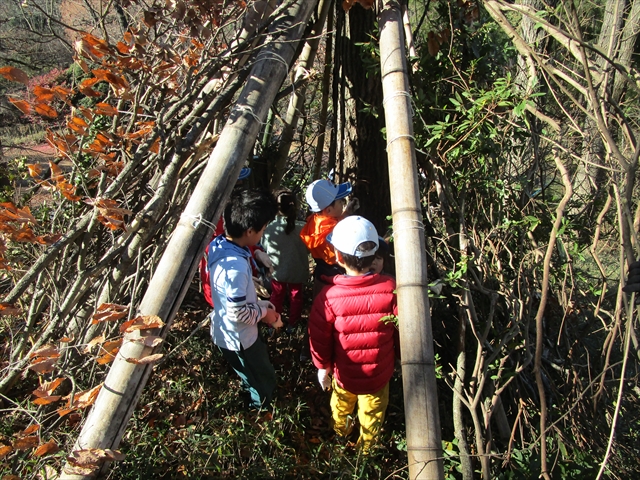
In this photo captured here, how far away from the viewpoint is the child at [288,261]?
3.41 metres

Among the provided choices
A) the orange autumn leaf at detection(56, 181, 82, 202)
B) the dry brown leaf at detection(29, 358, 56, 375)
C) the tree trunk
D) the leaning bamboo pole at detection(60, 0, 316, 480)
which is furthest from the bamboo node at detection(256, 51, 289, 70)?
the dry brown leaf at detection(29, 358, 56, 375)

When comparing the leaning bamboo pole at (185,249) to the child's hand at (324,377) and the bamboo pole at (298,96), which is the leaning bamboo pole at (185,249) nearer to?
the bamboo pole at (298,96)

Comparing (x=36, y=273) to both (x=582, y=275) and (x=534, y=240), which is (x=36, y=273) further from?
(x=582, y=275)

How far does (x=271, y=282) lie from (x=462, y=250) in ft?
4.76

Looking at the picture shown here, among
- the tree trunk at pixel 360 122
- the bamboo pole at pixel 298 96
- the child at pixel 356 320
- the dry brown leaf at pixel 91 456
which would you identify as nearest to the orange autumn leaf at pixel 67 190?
the dry brown leaf at pixel 91 456

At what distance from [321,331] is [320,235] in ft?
2.65

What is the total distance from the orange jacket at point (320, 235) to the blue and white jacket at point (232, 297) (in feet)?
2.13

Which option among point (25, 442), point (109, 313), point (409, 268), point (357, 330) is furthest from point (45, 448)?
point (409, 268)

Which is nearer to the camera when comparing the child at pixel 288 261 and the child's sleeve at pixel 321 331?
→ the child's sleeve at pixel 321 331

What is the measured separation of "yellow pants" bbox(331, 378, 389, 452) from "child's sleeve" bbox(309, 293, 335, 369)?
0.73 ft

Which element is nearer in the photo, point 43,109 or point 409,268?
point 409,268

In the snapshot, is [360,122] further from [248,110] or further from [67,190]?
[67,190]

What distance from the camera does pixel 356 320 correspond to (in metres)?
2.42

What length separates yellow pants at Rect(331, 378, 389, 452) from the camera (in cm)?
259
